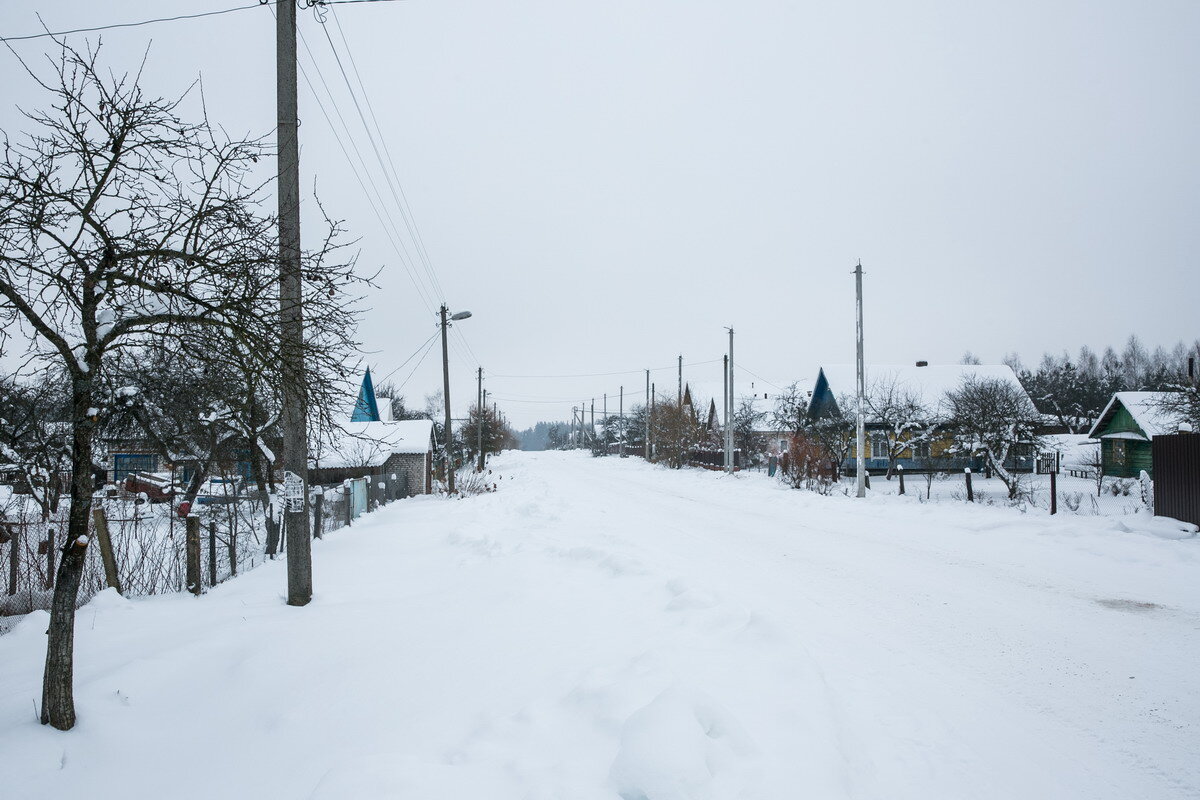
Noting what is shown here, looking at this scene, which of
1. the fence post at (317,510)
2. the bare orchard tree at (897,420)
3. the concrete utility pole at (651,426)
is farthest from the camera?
the concrete utility pole at (651,426)

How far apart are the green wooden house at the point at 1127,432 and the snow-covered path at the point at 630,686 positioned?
2706cm

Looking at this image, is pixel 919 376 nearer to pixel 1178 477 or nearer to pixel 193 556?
pixel 1178 477

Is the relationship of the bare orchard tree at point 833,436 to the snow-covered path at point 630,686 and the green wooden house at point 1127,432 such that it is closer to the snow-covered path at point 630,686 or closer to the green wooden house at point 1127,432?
the green wooden house at point 1127,432

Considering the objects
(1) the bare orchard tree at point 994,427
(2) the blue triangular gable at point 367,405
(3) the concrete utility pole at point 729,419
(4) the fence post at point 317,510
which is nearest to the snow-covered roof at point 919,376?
(3) the concrete utility pole at point 729,419

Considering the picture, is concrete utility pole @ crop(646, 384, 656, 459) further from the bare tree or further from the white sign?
the white sign

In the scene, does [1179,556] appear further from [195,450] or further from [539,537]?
[195,450]

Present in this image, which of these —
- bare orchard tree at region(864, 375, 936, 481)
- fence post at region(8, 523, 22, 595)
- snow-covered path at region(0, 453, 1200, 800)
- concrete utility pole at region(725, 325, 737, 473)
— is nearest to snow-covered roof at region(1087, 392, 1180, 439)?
bare orchard tree at region(864, 375, 936, 481)

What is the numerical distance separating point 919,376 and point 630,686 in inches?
1714

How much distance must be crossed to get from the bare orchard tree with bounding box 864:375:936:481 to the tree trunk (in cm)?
2506

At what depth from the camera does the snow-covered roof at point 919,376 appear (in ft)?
129

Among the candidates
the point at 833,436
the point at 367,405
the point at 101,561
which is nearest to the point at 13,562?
the point at 101,561

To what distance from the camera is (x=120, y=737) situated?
401 centimetres

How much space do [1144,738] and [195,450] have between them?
13.8 meters

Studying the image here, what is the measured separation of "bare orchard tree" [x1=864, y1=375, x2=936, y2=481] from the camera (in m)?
25.4
